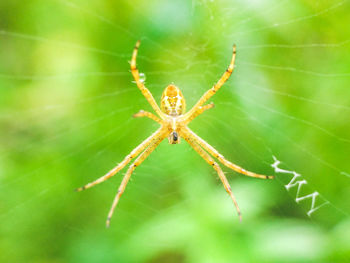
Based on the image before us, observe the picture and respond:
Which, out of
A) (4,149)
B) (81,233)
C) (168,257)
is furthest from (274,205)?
(4,149)

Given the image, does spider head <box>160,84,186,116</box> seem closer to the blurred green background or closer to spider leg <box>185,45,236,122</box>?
spider leg <box>185,45,236,122</box>

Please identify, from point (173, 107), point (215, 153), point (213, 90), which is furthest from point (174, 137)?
point (213, 90)

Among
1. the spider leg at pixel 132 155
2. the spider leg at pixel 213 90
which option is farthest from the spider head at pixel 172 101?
the spider leg at pixel 132 155

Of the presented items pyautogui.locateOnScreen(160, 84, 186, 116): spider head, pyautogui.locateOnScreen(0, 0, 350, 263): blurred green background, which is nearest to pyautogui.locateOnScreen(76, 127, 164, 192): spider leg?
pyautogui.locateOnScreen(160, 84, 186, 116): spider head

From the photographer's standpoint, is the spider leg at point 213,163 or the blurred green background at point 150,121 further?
the blurred green background at point 150,121

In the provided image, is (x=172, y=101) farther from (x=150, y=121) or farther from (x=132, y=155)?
(x=150, y=121)

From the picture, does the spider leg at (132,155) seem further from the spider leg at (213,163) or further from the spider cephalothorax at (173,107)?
the spider leg at (213,163)

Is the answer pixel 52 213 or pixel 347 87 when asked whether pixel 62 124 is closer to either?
pixel 52 213
